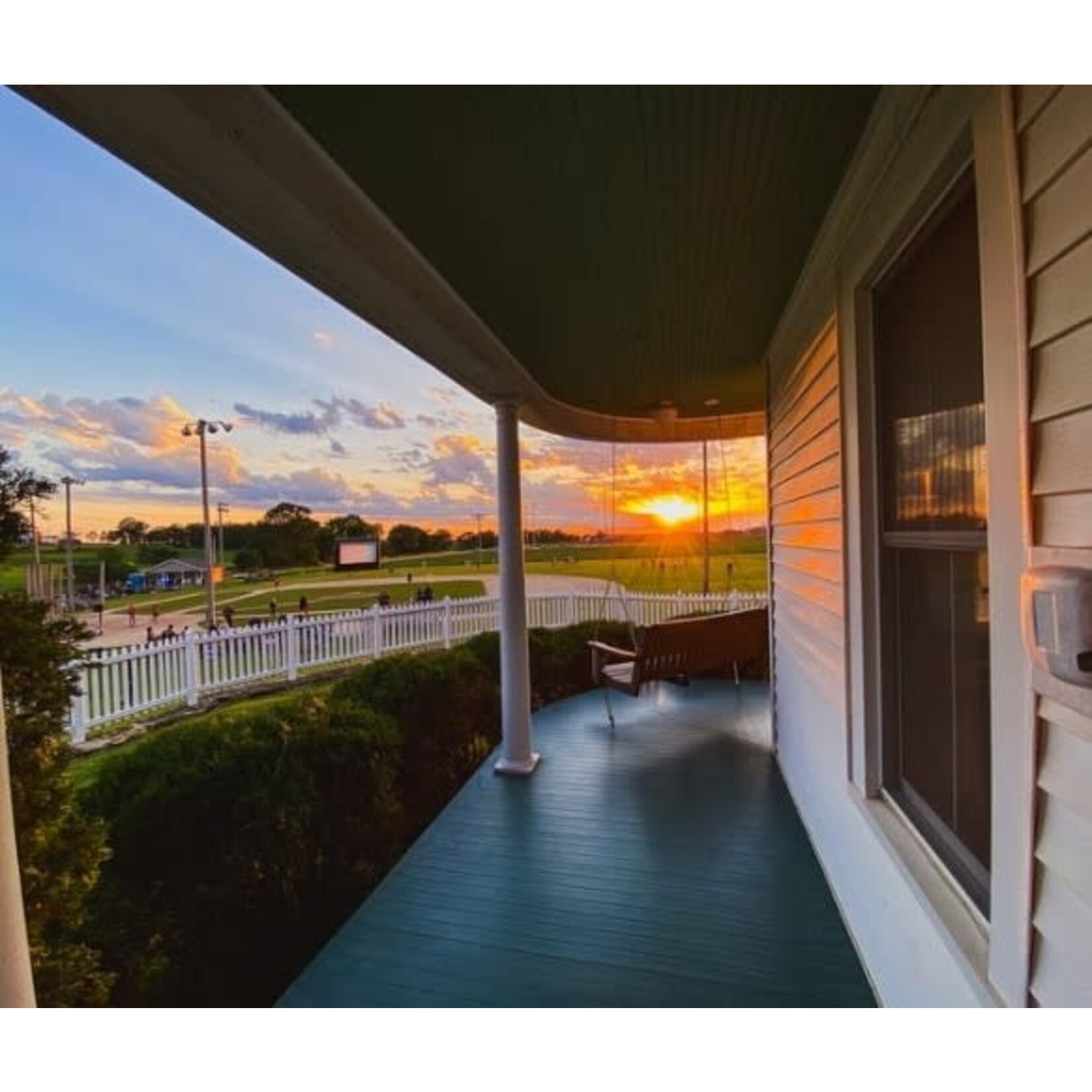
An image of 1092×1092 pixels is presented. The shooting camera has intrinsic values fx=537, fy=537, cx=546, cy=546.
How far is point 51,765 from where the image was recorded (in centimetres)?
152

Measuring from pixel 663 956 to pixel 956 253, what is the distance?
229cm

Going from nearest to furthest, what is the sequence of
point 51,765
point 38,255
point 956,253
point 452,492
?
point 956,253 → point 51,765 → point 38,255 → point 452,492

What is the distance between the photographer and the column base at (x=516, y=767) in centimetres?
353

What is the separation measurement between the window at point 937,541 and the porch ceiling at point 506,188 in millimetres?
511

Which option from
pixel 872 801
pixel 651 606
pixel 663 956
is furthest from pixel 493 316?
pixel 651 606

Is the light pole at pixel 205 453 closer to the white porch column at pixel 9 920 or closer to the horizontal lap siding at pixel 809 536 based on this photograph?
the white porch column at pixel 9 920

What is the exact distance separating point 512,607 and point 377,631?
7.98 ft

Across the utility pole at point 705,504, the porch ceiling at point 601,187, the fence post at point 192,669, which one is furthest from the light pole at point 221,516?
the utility pole at point 705,504

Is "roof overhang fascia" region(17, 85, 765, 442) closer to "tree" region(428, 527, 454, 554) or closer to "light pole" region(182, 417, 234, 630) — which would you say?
"light pole" region(182, 417, 234, 630)

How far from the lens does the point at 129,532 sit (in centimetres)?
313

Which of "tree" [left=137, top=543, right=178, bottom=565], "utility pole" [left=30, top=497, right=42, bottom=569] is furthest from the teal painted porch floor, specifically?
"tree" [left=137, top=543, right=178, bottom=565]

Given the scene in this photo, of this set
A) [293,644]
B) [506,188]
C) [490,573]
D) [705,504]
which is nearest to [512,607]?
[293,644]

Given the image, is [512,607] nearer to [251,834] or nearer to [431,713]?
[431,713]
